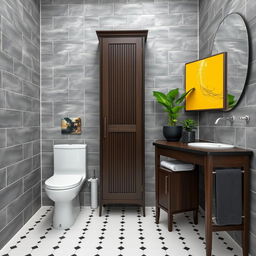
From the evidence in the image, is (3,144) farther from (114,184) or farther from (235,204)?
(235,204)

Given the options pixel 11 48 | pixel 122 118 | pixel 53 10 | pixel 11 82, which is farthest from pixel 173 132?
pixel 53 10

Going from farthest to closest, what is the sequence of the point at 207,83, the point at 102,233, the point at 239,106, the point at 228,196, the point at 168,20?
1. the point at 168,20
2. the point at 207,83
3. the point at 102,233
4. the point at 239,106
5. the point at 228,196

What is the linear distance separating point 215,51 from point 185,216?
1.96 m

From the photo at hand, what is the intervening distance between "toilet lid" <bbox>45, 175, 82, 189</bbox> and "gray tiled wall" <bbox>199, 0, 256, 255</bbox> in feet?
5.34

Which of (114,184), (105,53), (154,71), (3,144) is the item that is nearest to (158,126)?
(154,71)

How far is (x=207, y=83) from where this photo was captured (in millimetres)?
2271

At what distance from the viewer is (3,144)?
73.9 inches

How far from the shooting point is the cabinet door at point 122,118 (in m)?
2.36

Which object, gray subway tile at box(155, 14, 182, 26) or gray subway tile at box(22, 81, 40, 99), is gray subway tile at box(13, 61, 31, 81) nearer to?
gray subway tile at box(22, 81, 40, 99)

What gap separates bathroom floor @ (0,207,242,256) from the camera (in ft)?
5.81

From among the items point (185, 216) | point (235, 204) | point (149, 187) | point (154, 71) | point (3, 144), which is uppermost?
point (154, 71)

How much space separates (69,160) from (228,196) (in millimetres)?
1840

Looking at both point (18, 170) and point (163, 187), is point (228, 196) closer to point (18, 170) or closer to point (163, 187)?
point (163, 187)

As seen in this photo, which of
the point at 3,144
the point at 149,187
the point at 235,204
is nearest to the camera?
the point at 235,204
